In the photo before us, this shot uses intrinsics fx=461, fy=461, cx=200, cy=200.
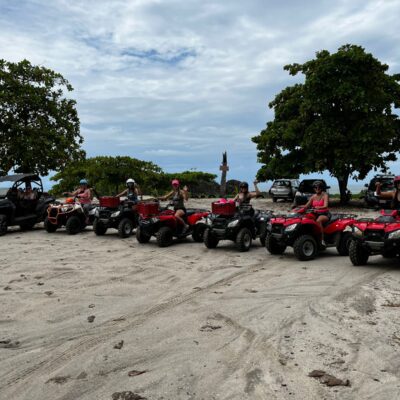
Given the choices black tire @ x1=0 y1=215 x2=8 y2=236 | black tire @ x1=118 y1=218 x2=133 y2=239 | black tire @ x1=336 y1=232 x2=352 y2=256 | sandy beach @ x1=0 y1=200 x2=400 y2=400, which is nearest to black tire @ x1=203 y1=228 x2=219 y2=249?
sandy beach @ x1=0 y1=200 x2=400 y2=400

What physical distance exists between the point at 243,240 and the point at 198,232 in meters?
1.91

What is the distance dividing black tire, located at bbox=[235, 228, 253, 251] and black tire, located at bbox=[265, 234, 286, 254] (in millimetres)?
656

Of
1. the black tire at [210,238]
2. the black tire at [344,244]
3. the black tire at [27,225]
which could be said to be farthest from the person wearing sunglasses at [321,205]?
the black tire at [27,225]

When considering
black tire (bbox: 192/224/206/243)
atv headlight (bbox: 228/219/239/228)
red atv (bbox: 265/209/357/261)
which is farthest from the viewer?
black tire (bbox: 192/224/206/243)

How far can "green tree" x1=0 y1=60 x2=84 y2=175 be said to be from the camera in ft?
77.4

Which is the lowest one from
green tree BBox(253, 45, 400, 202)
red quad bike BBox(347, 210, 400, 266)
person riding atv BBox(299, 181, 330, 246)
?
red quad bike BBox(347, 210, 400, 266)

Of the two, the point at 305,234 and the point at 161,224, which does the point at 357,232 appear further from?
the point at 161,224

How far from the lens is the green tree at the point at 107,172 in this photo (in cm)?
2683

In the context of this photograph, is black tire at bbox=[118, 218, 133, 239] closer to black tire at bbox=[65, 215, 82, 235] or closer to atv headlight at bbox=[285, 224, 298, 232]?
black tire at bbox=[65, 215, 82, 235]

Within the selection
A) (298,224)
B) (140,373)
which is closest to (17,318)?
(140,373)

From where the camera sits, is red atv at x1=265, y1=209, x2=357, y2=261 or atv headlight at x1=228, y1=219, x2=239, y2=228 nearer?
red atv at x1=265, y1=209, x2=357, y2=261

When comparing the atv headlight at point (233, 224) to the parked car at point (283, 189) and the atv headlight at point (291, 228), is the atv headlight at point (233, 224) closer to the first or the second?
the atv headlight at point (291, 228)

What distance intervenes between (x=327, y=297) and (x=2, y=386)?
4.34 meters

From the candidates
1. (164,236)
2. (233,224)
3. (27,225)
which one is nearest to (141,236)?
(164,236)
